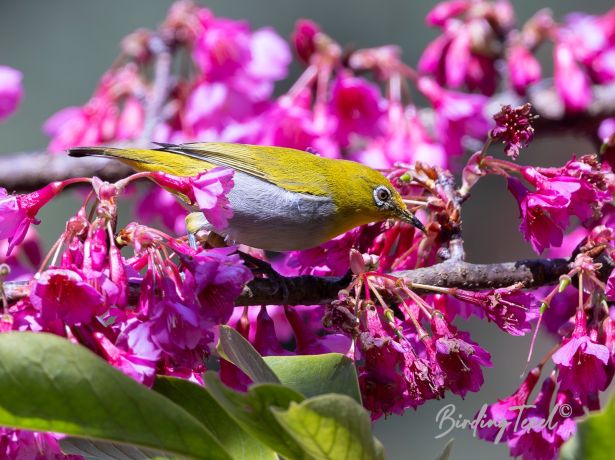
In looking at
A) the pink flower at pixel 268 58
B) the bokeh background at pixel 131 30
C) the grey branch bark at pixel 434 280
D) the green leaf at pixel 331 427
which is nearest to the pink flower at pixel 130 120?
the pink flower at pixel 268 58

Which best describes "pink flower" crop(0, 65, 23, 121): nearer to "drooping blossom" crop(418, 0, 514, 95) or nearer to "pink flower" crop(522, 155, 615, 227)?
"drooping blossom" crop(418, 0, 514, 95)

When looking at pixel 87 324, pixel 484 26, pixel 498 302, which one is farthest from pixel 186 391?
pixel 484 26

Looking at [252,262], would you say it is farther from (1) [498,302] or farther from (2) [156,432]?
(2) [156,432]

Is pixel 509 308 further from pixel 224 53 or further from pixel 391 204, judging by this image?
pixel 224 53

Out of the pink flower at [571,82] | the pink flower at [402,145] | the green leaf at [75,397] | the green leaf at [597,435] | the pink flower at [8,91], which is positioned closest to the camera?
the green leaf at [597,435]

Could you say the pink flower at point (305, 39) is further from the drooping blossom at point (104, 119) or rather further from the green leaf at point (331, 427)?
the green leaf at point (331, 427)

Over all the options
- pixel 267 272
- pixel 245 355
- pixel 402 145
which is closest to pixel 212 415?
pixel 245 355

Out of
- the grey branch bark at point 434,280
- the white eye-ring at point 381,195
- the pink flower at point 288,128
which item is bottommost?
the grey branch bark at point 434,280
